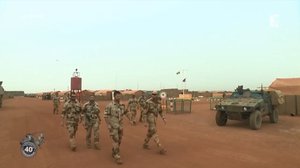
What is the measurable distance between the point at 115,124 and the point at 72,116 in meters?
2.07

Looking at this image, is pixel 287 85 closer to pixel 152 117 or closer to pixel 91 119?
pixel 152 117

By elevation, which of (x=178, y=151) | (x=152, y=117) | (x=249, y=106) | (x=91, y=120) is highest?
(x=249, y=106)

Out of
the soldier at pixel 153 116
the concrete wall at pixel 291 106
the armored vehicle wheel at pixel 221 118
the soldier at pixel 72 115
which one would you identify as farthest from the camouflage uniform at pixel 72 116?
the concrete wall at pixel 291 106

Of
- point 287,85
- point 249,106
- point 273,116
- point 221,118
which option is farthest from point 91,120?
point 287,85

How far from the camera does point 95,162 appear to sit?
9.16 metres

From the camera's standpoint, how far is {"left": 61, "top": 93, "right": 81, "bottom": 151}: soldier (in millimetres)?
10828

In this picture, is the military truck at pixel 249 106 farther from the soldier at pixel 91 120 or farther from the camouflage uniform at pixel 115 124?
the camouflage uniform at pixel 115 124

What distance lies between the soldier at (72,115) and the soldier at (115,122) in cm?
174

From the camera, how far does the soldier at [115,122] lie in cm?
937

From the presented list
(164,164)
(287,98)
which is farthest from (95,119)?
(287,98)

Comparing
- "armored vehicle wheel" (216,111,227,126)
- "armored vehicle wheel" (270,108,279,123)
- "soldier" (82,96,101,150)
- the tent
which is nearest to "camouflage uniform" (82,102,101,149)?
"soldier" (82,96,101,150)

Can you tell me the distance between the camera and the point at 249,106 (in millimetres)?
16359

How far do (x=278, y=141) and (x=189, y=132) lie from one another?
12.4 feet

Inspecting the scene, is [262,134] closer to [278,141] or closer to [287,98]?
[278,141]
